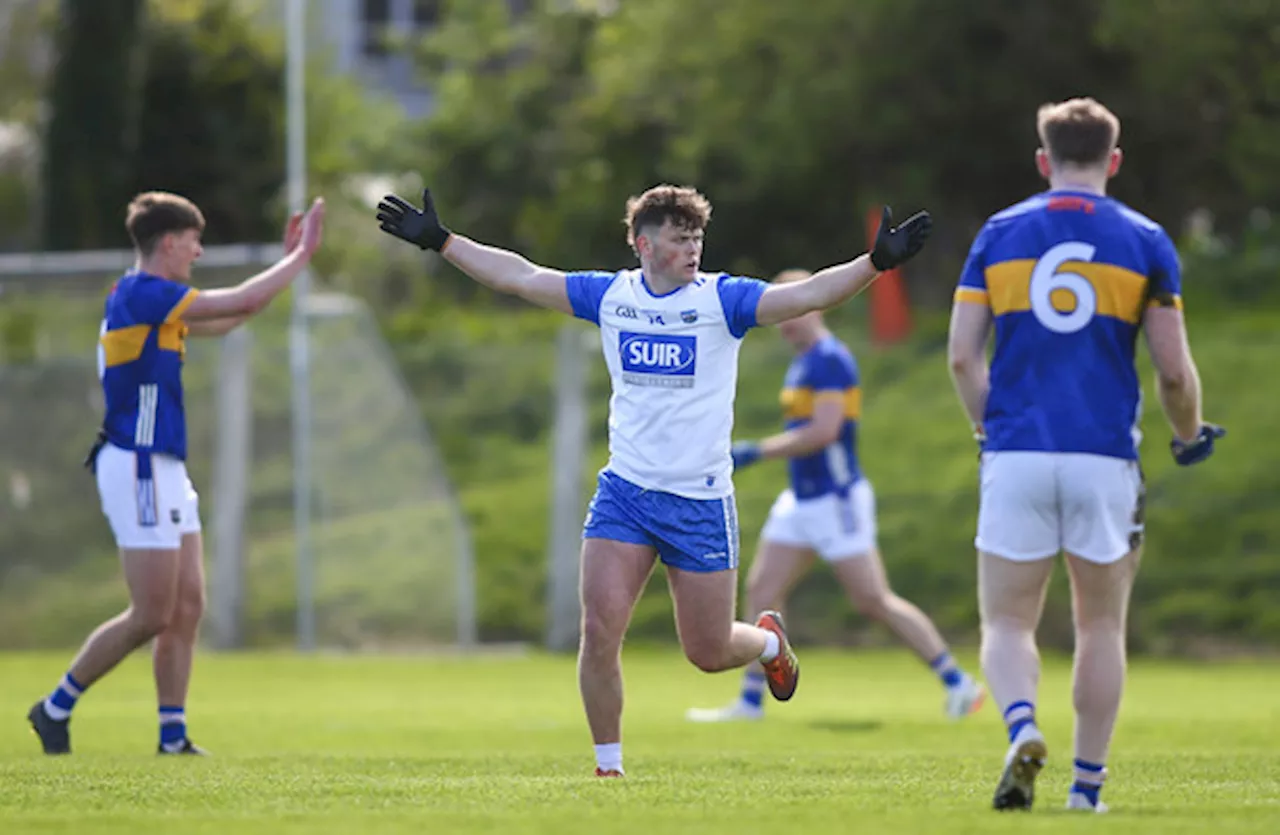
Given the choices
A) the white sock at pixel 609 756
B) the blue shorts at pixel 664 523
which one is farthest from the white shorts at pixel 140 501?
the white sock at pixel 609 756

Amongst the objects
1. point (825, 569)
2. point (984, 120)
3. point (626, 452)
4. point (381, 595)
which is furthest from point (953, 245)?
point (626, 452)

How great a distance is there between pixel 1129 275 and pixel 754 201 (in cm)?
2367

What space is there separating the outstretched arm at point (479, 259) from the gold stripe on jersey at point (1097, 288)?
1.96 meters

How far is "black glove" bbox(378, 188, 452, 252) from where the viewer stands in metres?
8.78

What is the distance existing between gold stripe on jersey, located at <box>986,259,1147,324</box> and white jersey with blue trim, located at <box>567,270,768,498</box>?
135cm

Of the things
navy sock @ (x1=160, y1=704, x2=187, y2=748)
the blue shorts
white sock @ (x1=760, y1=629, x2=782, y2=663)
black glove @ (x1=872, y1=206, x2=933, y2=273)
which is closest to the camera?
black glove @ (x1=872, y1=206, x2=933, y2=273)

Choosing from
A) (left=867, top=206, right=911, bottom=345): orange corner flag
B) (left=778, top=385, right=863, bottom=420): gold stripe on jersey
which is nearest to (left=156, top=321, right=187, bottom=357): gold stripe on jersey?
(left=778, top=385, right=863, bottom=420): gold stripe on jersey

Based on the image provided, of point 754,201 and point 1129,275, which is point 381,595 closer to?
point 754,201

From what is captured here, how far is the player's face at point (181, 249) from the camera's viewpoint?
1047cm

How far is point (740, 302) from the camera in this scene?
855 cm

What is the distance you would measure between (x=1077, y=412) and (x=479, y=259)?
2.61 metres

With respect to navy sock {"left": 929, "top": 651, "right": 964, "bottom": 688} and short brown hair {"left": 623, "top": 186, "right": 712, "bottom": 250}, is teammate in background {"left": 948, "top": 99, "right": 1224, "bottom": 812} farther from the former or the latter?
navy sock {"left": 929, "top": 651, "right": 964, "bottom": 688}

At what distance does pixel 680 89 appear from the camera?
3100 centimetres

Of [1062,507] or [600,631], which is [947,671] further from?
[1062,507]
